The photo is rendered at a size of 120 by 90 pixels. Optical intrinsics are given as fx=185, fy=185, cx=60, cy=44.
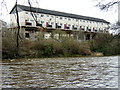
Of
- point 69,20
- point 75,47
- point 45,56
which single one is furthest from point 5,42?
point 69,20

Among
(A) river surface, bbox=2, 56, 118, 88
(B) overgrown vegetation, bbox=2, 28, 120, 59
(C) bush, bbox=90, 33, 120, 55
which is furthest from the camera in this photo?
(C) bush, bbox=90, 33, 120, 55

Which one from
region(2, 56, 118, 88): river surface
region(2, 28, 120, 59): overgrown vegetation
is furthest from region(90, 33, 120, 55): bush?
region(2, 56, 118, 88): river surface

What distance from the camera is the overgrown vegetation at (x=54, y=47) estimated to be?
92.7ft

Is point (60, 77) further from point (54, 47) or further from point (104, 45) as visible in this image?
point (104, 45)

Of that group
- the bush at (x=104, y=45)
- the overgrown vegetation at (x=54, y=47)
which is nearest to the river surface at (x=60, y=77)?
the overgrown vegetation at (x=54, y=47)

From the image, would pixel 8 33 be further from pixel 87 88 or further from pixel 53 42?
pixel 87 88

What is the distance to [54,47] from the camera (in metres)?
33.2

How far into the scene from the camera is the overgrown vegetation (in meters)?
28.2

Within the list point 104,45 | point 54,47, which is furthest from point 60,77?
point 104,45

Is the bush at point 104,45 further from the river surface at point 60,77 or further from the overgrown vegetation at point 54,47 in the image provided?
the river surface at point 60,77

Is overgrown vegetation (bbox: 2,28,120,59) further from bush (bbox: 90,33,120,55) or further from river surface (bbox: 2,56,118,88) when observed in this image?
river surface (bbox: 2,56,118,88)

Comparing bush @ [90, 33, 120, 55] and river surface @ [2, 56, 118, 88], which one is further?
bush @ [90, 33, 120, 55]

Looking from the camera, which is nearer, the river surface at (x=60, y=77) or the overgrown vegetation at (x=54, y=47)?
the river surface at (x=60, y=77)

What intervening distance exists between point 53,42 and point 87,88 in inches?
993
